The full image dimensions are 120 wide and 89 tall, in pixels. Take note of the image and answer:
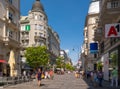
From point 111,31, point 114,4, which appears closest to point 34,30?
point 114,4

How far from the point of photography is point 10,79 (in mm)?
30141

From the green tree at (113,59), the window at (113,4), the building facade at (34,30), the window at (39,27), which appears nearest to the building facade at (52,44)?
the building facade at (34,30)

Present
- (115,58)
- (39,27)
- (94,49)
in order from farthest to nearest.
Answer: (39,27) < (94,49) < (115,58)

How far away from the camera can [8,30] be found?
4953 centimetres

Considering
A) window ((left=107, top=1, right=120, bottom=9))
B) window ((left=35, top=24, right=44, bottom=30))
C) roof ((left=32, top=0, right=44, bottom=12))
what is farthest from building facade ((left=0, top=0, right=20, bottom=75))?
roof ((left=32, top=0, right=44, bottom=12))

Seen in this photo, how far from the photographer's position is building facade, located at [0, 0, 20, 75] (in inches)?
1815

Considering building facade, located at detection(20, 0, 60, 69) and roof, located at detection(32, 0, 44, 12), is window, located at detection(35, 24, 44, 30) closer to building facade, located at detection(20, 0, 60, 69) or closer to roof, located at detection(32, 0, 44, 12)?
building facade, located at detection(20, 0, 60, 69)

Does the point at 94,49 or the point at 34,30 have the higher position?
the point at 34,30

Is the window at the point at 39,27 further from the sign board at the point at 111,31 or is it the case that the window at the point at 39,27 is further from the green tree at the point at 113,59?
the sign board at the point at 111,31

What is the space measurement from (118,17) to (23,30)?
68.6m

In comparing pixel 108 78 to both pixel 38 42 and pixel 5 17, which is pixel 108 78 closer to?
pixel 5 17

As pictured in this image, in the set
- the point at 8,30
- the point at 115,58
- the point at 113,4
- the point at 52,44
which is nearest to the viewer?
the point at 113,4

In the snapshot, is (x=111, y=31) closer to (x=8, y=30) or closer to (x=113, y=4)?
(x=113, y=4)

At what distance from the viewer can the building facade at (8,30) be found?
46094mm
